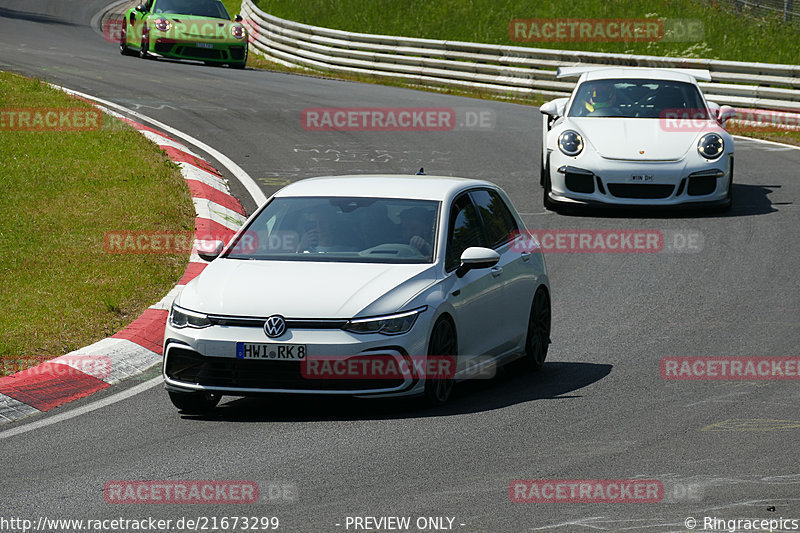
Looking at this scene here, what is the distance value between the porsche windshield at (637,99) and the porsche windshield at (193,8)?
14.6 metres

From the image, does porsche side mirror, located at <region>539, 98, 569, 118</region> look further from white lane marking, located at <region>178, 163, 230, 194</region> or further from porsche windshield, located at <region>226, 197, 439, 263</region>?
porsche windshield, located at <region>226, 197, 439, 263</region>

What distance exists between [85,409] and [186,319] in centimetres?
96

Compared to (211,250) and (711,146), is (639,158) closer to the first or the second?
(711,146)

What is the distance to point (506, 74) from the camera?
2891cm

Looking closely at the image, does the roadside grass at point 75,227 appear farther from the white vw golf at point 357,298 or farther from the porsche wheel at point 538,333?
the porsche wheel at point 538,333

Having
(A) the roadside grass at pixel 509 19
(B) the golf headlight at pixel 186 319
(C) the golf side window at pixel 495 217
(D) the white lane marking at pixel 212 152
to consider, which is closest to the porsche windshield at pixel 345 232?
(C) the golf side window at pixel 495 217

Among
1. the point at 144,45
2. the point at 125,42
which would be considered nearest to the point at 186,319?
the point at 144,45

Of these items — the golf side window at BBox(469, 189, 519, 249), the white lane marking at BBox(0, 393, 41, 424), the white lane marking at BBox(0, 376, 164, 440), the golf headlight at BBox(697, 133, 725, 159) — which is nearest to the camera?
the white lane marking at BBox(0, 376, 164, 440)

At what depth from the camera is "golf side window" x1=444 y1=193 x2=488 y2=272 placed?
873 cm

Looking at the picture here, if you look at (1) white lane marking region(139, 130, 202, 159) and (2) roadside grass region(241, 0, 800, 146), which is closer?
(1) white lane marking region(139, 130, 202, 159)

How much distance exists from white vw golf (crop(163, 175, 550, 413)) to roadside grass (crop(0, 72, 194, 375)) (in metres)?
1.92

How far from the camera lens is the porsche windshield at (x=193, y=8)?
3028 cm

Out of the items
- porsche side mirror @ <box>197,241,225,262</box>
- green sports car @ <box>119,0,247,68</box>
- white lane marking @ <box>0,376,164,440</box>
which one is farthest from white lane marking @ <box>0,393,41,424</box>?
green sports car @ <box>119,0,247,68</box>

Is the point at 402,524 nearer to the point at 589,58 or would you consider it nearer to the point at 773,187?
the point at 773,187
